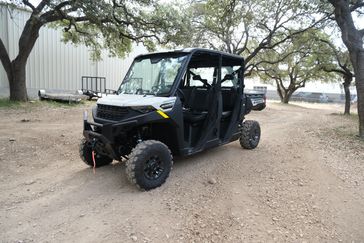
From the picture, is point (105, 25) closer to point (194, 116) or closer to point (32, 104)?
point (32, 104)

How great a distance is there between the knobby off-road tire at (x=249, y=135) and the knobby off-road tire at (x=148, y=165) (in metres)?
2.68

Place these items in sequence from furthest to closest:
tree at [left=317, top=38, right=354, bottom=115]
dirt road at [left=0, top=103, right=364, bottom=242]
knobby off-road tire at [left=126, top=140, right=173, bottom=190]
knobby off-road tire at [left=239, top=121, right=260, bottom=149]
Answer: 1. tree at [left=317, top=38, right=354, bottom=115]
2. knobby off-road tire at [left=239, top=121, right=260, bottom=149]
3. knobby off-road tire at [left=126, top=140, right=173, bottom=190]
4. dirt road at [left=0, top=103, right=364, bottom=242]

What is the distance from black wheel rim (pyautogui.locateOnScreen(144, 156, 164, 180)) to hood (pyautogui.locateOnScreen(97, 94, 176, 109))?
78 centimetres

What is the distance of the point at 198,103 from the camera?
568cm

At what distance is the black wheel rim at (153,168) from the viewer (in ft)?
13.9

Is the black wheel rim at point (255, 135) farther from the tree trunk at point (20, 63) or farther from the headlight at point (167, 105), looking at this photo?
the tree trunk at point (20, 63)

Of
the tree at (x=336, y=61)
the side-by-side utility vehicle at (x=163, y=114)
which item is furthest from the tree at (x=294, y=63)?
the side-by-side utility vehicle at (x=163, y=114)

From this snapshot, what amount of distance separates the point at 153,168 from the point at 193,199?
28.8 inches

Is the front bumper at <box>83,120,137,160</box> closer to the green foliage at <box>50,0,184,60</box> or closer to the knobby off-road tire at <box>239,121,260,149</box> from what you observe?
the knobby off-road tire at <box>239,121,260,149</box>

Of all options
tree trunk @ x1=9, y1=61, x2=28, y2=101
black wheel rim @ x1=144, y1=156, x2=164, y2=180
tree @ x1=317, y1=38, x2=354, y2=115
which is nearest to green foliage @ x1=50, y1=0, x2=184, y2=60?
tree trunk @ x1=9, y1=61, x2=28, y2=101

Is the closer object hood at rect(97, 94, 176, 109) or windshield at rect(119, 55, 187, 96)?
hood at rect(97, 94, 176, 109)

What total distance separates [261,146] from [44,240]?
17.7 feet

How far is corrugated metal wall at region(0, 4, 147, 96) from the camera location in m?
16.0

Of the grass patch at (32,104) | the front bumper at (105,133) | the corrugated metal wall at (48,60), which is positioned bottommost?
the grass patch at (32,104)
